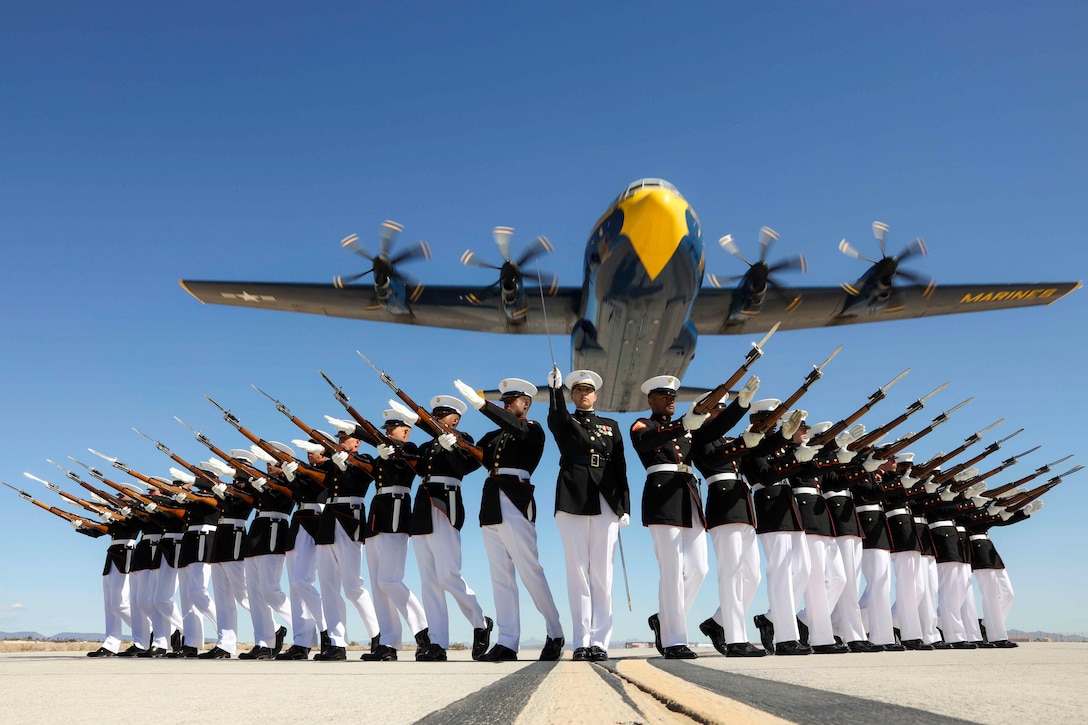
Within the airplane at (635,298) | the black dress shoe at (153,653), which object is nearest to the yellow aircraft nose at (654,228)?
the airplane at (635,298)

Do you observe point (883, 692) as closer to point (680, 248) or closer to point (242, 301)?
point (680, 248)

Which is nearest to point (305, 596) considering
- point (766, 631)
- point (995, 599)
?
point (766, 631)

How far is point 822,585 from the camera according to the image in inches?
290

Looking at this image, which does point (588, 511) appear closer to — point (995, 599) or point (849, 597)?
point (849, 597)

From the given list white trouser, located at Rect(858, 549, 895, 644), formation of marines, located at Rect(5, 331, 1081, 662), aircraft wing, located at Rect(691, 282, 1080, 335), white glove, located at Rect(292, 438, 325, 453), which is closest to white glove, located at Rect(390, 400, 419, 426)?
formation of marines, located at Rect(5, 331, 1081, 662)

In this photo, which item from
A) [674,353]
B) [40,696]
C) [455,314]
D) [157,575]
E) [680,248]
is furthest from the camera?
[455,314]

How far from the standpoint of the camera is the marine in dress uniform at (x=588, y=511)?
5.76 metres

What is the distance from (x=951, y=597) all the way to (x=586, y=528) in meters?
8.05

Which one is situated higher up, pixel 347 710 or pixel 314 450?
pixel 314 450

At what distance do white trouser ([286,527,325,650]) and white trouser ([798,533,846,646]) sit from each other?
5577 mm

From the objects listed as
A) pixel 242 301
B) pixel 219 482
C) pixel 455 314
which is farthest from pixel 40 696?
pixel 242 301

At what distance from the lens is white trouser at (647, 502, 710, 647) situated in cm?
588

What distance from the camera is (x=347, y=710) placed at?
209 centimetres

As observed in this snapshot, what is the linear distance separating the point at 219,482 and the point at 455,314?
Result: 8281 mm
